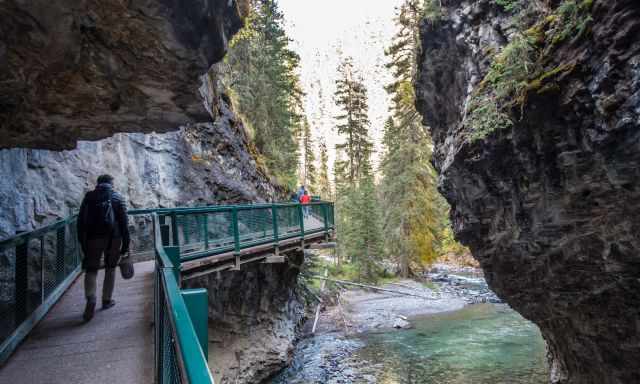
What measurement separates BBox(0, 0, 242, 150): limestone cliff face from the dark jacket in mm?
1549

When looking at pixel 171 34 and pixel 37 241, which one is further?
pixel 37 241

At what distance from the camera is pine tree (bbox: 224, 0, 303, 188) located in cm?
2148

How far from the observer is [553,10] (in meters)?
7.68

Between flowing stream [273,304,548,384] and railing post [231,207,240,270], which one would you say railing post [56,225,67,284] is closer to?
railing post [231,207,240,270]

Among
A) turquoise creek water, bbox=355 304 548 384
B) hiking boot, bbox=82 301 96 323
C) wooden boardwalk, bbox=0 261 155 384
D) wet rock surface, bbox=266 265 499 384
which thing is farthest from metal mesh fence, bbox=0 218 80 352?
turquoise creek water, bbox=355 304 548 384

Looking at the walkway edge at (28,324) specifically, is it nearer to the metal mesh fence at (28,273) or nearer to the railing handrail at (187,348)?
the metal mesh fence at (28,273)

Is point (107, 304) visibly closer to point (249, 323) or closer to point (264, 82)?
point (249, 323)

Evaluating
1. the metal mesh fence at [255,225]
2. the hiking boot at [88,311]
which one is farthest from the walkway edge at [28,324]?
the metal mesh fence at [255,225]

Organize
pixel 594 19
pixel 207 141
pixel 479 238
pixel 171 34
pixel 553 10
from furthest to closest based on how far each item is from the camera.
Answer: pixel 207 141
pixel 479 238
pixel 553 10
pixel 594 19
pixel 171 34

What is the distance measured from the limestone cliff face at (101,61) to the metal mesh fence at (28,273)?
73.3 inches

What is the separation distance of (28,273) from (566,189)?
377 inches

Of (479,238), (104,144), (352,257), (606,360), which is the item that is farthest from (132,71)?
(352,257)

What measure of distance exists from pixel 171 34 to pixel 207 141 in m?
10.8

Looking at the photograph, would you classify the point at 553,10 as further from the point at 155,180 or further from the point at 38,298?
the point at 155,180
